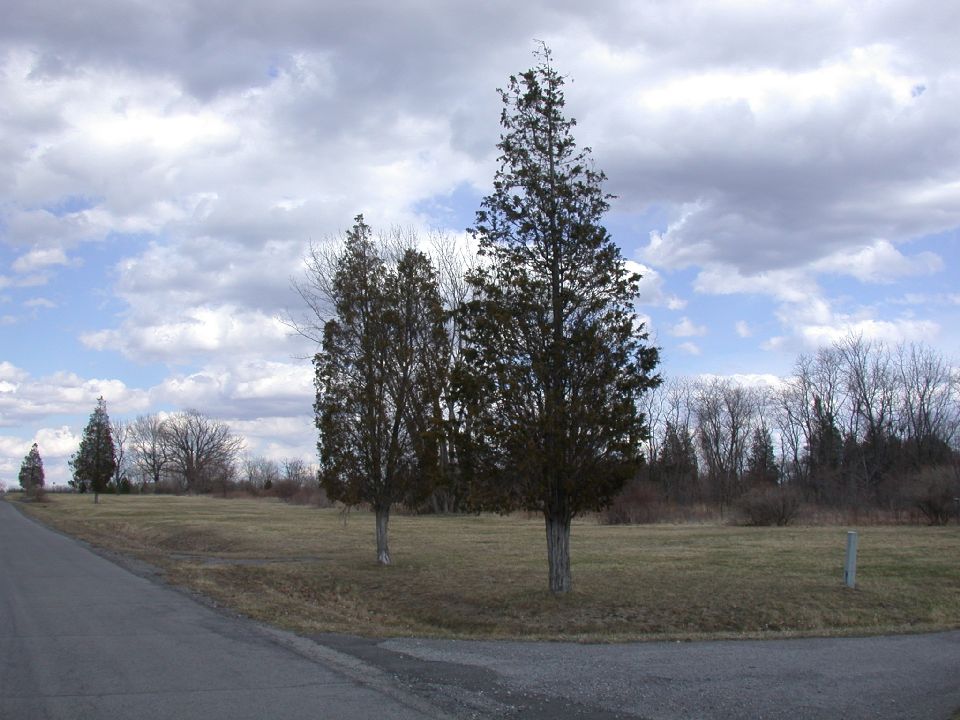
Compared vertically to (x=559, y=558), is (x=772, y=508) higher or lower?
lower

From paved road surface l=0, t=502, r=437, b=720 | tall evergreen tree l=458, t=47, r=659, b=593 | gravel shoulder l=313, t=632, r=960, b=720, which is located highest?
tall evergreen tree l=458, t=47, r=659, b=593

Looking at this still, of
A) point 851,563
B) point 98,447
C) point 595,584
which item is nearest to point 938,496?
point 851,563

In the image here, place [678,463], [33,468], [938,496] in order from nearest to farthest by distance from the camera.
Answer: [938,496] < [678,463] < [33,468]

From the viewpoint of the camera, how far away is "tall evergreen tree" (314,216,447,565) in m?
20.3

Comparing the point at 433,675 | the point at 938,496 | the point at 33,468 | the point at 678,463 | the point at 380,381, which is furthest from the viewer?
the point at 33,468

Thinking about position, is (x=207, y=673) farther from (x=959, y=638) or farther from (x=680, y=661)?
(x=959, y=638)

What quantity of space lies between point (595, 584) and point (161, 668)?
9.31 metres

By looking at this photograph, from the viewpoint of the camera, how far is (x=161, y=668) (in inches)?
342

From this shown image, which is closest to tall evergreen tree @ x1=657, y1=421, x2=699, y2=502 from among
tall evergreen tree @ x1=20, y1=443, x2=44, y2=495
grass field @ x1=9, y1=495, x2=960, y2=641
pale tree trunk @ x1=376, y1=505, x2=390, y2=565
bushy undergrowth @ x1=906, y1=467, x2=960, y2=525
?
bushy undergrowth @ x1=906, y1=467, x2=960, y2=525

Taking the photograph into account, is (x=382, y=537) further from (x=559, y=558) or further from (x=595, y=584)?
(x=559, y=558)

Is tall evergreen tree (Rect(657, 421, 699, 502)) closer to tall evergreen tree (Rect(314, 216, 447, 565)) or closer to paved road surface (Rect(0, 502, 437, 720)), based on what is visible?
tall evergreen tree (Rect(314, 216, 447, 565))

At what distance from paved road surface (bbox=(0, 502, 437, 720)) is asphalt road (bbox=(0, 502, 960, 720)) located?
0.08ft

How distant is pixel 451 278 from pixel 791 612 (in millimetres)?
27982

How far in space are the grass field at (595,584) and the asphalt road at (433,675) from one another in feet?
4.37
